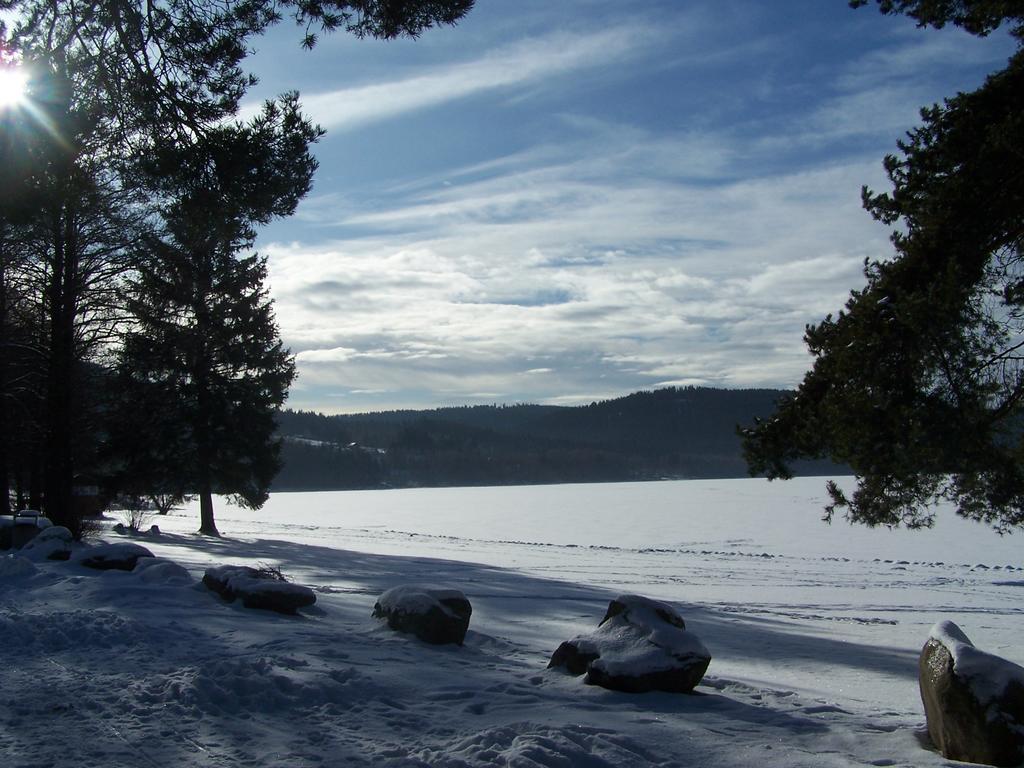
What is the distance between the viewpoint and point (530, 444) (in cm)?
14625

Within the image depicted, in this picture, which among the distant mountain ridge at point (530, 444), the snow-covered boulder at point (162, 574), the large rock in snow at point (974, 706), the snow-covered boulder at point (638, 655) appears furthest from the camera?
the distant mountain ridge at point (530, 444)

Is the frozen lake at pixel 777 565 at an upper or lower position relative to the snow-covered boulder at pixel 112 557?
lower

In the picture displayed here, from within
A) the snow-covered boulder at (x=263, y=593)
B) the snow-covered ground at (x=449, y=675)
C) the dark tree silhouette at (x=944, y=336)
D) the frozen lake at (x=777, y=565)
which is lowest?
the frozen lake at (x=777, y=565)

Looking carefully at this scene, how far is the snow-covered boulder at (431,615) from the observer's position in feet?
24.8

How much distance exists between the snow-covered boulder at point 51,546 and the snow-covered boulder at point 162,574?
234cm

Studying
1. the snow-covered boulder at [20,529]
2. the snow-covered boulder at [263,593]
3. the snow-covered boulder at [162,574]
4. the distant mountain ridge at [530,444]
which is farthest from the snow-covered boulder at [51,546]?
the distant mountain ridge at [530,444]

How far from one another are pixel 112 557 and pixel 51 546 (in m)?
2.05

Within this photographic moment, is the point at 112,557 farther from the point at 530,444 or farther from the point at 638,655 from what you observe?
the point at 530,444

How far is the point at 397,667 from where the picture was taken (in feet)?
20.8

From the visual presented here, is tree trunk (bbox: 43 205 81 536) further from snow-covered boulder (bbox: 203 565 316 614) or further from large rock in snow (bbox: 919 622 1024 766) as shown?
large rock in snow (bbox: 919 622 1024 766)

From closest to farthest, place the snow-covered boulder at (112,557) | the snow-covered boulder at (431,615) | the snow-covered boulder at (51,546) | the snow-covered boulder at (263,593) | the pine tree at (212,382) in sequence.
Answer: the snow-covered boulder at (431,615)
the snow-covered boulder at (263,593)
the snow-covered boulder at (112,557)
the snow-covered boulder at (51,546)
the pine tree at (212,382)

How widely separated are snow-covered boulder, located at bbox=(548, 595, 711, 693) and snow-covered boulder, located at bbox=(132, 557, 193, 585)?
17.2 feet

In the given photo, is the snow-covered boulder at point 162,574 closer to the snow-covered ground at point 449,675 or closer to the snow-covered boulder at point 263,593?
the snow-covered ground at point 449,675

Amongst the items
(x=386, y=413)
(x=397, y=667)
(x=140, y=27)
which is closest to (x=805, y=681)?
(x=397, y=667)
